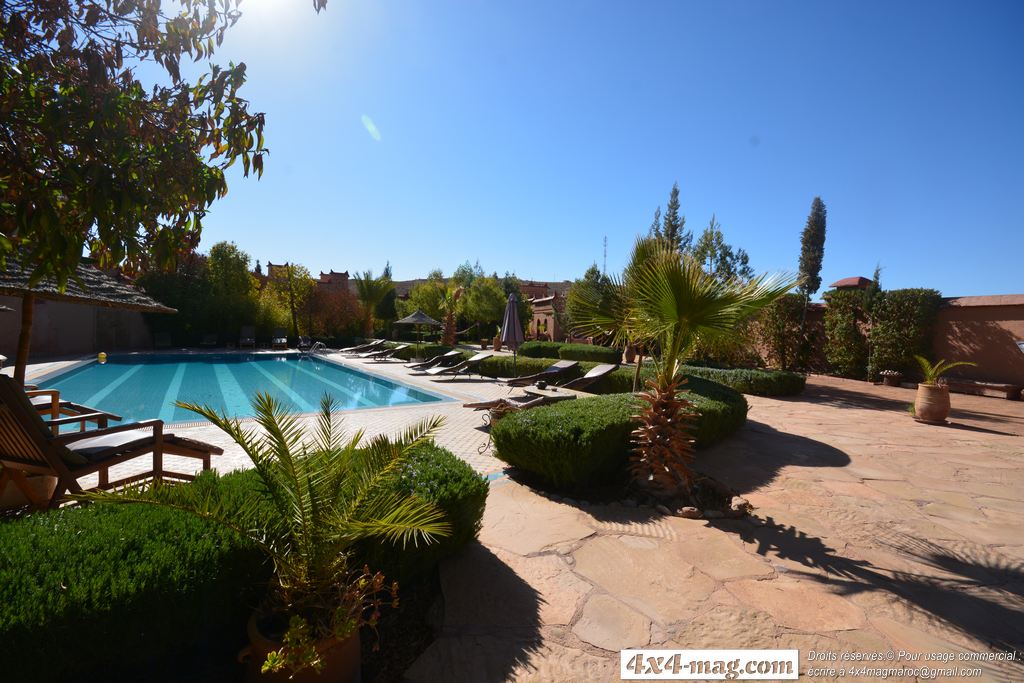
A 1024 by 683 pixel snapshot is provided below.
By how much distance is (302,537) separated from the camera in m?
2.03

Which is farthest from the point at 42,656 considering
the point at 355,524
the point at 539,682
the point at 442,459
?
the point at 442,459

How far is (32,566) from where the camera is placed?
1755 millimetres

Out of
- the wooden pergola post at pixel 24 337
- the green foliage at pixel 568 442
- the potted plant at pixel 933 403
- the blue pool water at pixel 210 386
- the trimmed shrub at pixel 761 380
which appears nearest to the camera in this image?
the green foliage at pixel 568 442

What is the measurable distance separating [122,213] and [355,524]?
1789 mm

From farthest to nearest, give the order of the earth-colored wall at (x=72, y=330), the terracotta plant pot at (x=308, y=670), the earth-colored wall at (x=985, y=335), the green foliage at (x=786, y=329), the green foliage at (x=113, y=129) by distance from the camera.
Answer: the earth-colored wall at (x=72, y=330), the green foliage at (x=786, y=329), the earth-colored wall at (x=985, y=335), the green foliage at (x=113, y=129), the terracotta plant pot at (x=308, y=670)

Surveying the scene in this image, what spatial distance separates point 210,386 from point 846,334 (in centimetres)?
1998

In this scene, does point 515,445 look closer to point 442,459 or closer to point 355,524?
point 442,459

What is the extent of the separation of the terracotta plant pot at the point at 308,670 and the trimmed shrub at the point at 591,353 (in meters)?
14.5

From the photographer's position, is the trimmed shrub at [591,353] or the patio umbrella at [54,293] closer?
the patio umbrella at [54,293]

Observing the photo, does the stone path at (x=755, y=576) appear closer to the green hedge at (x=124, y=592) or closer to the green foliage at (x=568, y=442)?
the green foliage at (x=568, y=442)

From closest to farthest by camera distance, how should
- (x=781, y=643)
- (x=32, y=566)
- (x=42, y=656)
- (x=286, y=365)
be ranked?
(x=42, y=656) < (x=32, y=566) < (x=781, y=643) < (x=286, y=365)

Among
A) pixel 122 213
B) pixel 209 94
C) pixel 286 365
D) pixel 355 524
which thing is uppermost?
pixel 209 94

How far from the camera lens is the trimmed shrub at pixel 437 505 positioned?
8.36 ft

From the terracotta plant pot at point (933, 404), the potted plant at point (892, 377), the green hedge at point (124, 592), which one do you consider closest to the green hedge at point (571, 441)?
the green hedge at point (124, 592)
